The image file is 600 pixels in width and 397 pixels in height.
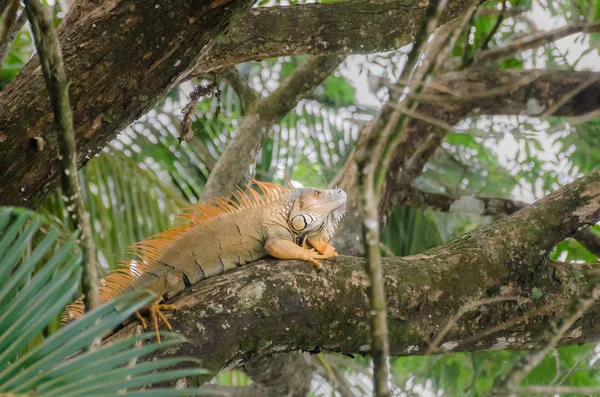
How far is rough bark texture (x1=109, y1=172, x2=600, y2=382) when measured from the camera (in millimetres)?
2283

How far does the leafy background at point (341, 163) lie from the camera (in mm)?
4340

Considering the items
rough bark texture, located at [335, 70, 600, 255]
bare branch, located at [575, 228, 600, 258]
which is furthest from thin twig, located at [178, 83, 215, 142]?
bare branch, located at [575, 228, 600, 258]

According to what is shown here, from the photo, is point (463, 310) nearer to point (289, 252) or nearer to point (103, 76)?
point (289, 252)

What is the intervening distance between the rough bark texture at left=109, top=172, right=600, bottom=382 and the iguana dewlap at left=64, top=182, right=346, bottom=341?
90mm

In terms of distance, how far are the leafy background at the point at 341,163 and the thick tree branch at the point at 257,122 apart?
281 mm

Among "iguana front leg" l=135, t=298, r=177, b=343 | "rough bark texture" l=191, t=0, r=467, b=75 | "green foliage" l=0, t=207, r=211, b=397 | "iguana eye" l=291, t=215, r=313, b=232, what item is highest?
"rough bark texture" l=191, t=0, r=467, b=75

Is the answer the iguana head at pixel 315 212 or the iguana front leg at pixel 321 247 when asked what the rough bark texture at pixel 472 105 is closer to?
the iguana head at pixel 315 212

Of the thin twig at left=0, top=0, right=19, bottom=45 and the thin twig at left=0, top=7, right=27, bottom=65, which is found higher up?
the thin twig at left=0, top=7, right=27, bottom=65

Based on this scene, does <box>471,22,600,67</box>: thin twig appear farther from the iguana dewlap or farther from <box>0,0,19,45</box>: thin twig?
<box>0,0,19,45</box>: thin twig

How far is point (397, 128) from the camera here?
1243 mm

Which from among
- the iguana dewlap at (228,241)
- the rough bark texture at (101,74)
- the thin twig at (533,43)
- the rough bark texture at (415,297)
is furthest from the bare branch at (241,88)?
the rough bark texture at (101,74)

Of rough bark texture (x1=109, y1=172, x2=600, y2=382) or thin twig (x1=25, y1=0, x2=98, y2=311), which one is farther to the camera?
rough bark texture (x1=109, y1=172, x2=600, y2=382)

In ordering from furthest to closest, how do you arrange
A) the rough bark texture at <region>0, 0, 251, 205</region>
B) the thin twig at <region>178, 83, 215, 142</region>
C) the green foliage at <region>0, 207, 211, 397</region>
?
the thin twig at <region>178, 83, 215, 142</region> → the rough bark texture at <region>0, 0, 251, 205</region> → the green foliage at <region>0, 207, 211, 397</region>

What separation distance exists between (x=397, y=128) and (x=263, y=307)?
1203 millimetres
